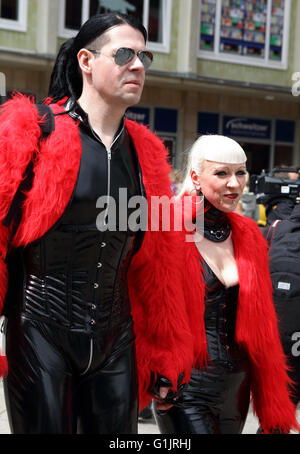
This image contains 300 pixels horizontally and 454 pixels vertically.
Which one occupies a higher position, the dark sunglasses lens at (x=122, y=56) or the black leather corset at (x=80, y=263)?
the dark sunglasses lens at (x=122, y=56)

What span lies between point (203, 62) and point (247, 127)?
2303mm

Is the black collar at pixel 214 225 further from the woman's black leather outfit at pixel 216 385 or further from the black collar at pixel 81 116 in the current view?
the black collar at pixel 81 116

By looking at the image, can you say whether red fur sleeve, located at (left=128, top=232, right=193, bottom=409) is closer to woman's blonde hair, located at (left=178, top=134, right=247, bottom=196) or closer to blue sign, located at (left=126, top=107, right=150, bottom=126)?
woman's blonde hair, located at (left=178, top=134, right=247, bottom=196)

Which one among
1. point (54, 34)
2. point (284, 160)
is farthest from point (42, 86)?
point (284, 160)

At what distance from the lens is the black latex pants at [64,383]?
7.13 feet

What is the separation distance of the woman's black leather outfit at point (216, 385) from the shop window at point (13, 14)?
12.6 m

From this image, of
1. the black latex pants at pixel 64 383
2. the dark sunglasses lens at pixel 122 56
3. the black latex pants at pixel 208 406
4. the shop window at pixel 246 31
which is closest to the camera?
the black latex pants at pixel 64 383

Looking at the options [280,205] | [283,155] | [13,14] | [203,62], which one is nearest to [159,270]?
[280,205]

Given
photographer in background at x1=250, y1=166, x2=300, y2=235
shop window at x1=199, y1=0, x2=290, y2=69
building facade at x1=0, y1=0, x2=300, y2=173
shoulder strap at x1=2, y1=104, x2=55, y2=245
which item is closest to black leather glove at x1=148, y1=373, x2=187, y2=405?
shoulder strap at x1=2, y1=104, x2=55, y2=245

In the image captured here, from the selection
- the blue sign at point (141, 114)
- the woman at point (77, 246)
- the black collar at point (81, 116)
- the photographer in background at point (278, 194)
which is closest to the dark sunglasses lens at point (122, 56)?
the woman at point (77, 246)

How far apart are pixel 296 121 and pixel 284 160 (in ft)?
3.83

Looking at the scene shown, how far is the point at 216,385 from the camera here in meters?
2.96

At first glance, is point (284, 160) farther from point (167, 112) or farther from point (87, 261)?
point (87, 261)
